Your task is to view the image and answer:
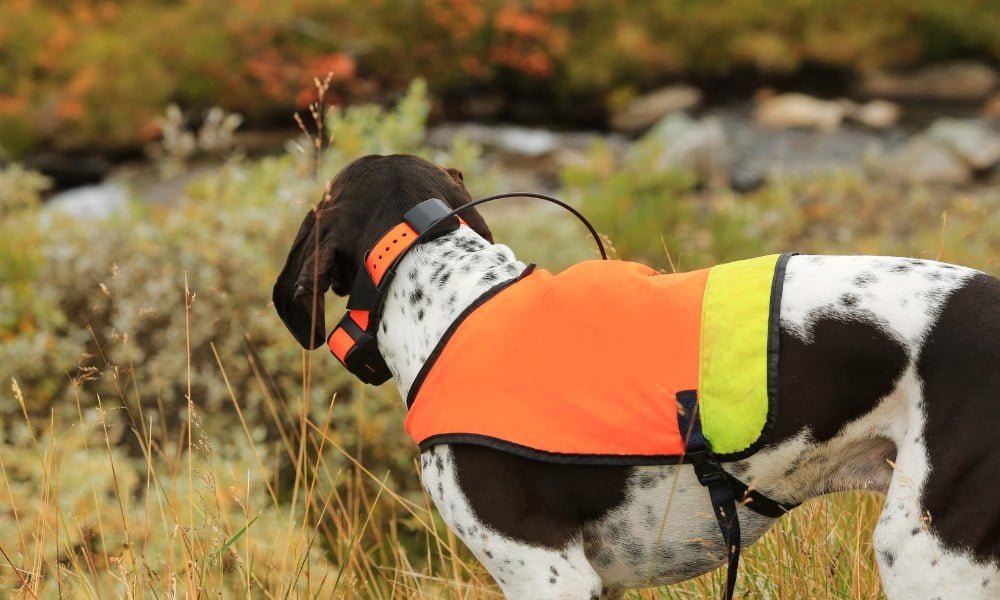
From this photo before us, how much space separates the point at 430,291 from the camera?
2369mm

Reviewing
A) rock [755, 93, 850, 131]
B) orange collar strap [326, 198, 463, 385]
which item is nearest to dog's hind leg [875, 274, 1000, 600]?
orange collar strap [326, 198, 463, 385]

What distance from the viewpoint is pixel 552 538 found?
2.18 metres

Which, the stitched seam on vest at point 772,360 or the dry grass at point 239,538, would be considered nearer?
the stitched seam on vest at point 772,360

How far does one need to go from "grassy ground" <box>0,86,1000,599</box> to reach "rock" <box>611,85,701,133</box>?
26.9 feet

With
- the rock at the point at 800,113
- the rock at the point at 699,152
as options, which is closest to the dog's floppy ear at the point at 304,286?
the rock at the point at 699,152

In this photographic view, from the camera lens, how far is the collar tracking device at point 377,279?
2.38 metres

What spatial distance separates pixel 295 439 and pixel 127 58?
482 inches

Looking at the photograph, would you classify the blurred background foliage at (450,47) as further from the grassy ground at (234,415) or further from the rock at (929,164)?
the grassy ground at (234,415)

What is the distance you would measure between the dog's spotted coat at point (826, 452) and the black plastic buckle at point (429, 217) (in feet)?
0.17

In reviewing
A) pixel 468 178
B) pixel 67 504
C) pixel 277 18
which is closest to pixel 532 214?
pixel 468 178

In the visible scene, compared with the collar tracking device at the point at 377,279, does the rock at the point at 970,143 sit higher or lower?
lower

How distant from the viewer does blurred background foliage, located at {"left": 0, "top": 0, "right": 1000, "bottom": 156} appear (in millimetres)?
15242

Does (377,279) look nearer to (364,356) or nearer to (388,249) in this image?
(388,249)

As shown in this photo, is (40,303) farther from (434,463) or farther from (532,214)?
(434,463)
